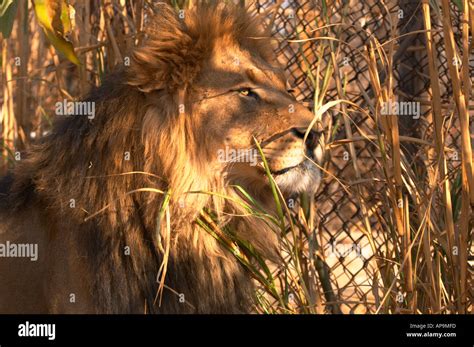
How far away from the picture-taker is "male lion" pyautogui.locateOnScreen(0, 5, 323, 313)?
3203mm

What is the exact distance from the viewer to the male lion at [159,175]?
3203mm

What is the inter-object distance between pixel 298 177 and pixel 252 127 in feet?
0.88

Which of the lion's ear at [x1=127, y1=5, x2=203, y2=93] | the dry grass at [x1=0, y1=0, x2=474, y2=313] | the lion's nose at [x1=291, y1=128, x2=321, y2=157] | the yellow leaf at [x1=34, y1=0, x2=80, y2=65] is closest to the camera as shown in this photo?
the yellow leaf at [x1=34, y1=0, x2=80, y2=65]

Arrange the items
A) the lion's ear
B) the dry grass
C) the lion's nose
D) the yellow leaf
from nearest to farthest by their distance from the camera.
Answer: the yellow leaf, the dry grass, the lion's nose, the lion's ear

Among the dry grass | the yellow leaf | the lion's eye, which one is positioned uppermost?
the yellow leaf

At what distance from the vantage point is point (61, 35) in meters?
2.77

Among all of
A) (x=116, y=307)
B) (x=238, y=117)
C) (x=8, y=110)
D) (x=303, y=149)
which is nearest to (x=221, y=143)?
(x=238, y=117)

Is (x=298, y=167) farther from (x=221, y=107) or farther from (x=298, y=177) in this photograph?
(x=221, y=107)

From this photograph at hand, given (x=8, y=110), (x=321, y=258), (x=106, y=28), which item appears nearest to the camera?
(x=321, y=258)

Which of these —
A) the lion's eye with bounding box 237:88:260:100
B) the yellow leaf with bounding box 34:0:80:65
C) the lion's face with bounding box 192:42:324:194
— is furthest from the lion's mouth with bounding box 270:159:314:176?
the yellow leaf with bounding box 34:0:80:65

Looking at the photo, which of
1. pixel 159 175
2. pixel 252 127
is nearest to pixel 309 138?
pixel 252 127

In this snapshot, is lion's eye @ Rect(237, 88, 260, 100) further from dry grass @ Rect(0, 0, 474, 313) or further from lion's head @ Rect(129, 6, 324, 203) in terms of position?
dry grass @ Rect(0, 0, 474, 313)

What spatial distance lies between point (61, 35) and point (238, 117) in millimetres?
800
